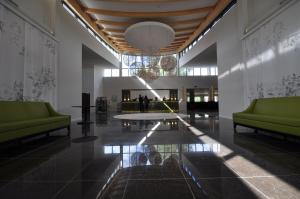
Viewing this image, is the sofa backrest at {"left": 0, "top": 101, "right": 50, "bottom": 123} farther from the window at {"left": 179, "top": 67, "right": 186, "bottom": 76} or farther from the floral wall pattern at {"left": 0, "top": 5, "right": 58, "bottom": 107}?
the window at {"left": 179, "top": 67, "right": 186, "bottom": 76}

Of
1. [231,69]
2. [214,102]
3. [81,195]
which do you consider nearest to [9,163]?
[81,195]

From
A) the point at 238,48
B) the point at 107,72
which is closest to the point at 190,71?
the point at 107,72

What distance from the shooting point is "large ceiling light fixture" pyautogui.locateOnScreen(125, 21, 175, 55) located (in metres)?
9.74

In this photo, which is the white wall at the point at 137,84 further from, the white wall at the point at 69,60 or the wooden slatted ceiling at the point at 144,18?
the white wall at the point at 69,60

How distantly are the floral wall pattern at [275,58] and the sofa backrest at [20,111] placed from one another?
22.9 ft

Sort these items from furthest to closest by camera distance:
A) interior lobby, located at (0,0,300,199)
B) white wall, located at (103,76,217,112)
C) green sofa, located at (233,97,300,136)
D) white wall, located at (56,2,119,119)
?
1. white wall, located at (103,76,217,112)
2. white wall, located at (56,2,119,119)
3. green sofa, located at (233,97,300,136)
4. interior lobby, located at (0,0,300,199)

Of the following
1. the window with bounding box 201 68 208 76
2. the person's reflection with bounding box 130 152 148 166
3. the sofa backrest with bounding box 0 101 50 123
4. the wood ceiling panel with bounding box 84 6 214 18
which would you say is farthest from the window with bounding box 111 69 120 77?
the person's reflection with bounding box 130 152 148 166

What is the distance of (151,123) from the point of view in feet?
23.6

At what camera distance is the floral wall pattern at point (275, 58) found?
4.47 m

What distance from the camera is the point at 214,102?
17172 mm

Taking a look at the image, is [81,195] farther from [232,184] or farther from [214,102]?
[214,102]

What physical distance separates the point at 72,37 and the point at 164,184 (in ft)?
29.6

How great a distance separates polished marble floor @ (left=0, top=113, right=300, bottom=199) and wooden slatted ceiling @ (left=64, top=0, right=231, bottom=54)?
819cm

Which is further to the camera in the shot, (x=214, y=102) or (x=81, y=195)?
(x=214, y=102)
